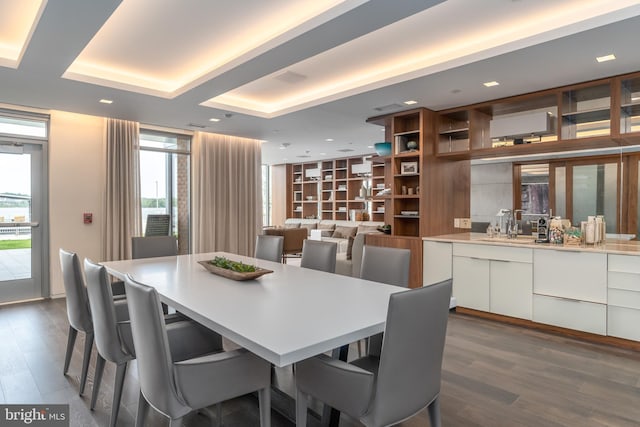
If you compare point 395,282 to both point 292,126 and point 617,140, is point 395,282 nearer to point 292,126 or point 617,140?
point 617,140

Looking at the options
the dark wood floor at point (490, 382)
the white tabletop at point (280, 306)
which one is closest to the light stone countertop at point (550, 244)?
the dark wood floor at point (490, 382)

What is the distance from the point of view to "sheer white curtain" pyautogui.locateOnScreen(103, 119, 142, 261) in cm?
555

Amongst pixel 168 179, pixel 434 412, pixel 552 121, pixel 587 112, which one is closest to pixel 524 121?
pixel 552 121

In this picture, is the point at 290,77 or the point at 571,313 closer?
the point at 571,313

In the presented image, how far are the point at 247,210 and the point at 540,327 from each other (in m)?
4.95

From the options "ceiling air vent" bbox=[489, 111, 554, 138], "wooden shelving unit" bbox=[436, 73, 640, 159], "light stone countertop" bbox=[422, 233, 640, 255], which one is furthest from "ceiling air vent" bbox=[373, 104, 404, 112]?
Answer: "light stone countertop" bbox=[422, 233, 640, 255]

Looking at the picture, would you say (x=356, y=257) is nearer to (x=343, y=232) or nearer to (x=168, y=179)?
(x=168, y=179)

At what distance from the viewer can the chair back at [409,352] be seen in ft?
4.72

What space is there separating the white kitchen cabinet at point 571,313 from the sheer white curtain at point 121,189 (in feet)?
17.5

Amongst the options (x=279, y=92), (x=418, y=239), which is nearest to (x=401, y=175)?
(x=418, y=239)

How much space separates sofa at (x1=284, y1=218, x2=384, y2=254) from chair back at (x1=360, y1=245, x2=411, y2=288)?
5214mm

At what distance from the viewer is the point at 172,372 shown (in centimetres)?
156

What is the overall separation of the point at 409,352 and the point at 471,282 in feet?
10.7

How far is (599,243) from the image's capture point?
392 centimetres
